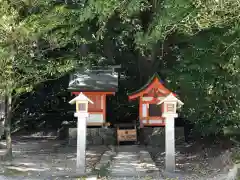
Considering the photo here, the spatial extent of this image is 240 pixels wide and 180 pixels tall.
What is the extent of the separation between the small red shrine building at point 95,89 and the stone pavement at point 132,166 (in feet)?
6.61

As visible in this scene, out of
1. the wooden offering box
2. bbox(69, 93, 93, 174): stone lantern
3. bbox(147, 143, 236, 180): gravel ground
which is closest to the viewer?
bbox(69, 93, 93, 174): stone lantern

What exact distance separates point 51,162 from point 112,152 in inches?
81.9

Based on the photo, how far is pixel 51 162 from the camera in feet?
31.2

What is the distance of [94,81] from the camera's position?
42.6 ft

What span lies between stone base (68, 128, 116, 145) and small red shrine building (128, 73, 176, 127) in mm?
1158

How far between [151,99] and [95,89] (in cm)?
195

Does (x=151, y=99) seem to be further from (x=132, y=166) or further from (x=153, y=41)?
(x=132, y=166)

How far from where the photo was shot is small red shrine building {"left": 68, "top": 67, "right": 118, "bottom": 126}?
12.6 metres

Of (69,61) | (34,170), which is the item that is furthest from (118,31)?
(34,170)

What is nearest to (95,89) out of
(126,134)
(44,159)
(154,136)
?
(126,134)

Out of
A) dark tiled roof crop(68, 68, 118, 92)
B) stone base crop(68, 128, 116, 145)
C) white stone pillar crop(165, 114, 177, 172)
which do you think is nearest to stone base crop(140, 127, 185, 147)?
stone base crop(68, 128, 116, 145)

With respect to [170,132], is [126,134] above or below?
below

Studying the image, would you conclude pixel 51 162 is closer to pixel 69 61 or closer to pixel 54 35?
pixel 69 61

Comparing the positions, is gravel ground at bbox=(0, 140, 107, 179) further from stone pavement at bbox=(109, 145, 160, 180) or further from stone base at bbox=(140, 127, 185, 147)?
stone base at bbox=(140, 127, 185, 147)
